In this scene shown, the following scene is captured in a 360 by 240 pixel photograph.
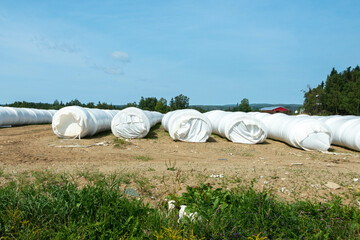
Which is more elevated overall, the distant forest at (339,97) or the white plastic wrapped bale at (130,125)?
the distant forest at (339,97)

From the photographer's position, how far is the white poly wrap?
21.0 meters

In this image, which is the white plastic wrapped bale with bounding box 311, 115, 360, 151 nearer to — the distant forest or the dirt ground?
the dirt ground

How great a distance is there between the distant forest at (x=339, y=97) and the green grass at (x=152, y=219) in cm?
4356

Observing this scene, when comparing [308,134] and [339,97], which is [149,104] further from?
[308,134]

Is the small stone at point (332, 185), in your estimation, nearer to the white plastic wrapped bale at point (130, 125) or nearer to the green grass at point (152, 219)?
the green grass at point (152, 219)

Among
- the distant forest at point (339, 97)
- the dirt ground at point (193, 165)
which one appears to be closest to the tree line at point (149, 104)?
the distant forest at point (339, 97)

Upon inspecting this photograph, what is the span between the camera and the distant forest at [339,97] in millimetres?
41875

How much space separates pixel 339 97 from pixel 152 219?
50.2m

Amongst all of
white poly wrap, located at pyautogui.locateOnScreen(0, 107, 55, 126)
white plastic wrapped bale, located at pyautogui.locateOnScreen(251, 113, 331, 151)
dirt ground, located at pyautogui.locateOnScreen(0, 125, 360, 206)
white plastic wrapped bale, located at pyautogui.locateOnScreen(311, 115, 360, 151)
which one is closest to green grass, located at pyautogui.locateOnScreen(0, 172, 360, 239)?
dirt ground, located at pyautogui.locateOnScreen(0, 125, 360, 206)

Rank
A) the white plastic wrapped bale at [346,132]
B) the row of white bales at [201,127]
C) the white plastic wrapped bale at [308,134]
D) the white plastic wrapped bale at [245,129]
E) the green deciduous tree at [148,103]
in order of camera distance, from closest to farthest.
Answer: the white plastic wrapped bale at [308,134] → the white plastic wrapped bale at [346,132] → the row of white bales at [201,127] → the white plastic wrapped bale at [245,129] → the green deciduous tree at [148,103]

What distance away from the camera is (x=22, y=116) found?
75.5ft

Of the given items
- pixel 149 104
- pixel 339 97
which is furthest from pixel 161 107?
pixel 339 97

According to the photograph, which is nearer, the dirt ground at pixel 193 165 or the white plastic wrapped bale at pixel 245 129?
the dirt ground at pixel 193 165

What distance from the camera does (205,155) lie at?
34.5ft
